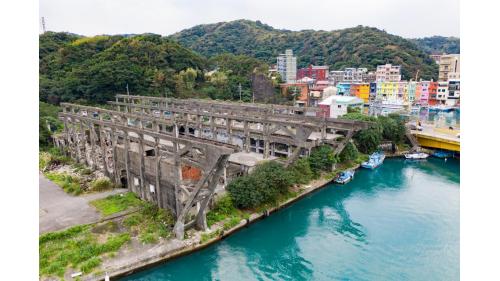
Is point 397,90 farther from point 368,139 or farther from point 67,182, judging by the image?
point 67,182

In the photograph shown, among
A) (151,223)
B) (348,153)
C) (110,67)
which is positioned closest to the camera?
(151,223)

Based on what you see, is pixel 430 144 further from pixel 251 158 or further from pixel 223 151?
pixel 223 151

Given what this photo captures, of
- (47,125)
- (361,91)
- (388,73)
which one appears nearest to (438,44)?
(388,73)

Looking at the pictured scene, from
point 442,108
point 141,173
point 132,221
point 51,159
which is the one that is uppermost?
point 442,108

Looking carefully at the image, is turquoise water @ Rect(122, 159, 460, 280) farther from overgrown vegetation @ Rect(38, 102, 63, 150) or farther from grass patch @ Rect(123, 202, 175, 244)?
overgrown vegetation @ Rect(38, 102, 63, 150)

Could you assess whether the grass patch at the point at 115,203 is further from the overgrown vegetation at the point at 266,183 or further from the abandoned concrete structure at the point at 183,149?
the overgrown vegetation at the point at 266,183

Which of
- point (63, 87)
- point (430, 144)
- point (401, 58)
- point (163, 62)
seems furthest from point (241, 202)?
point (401, 58)
